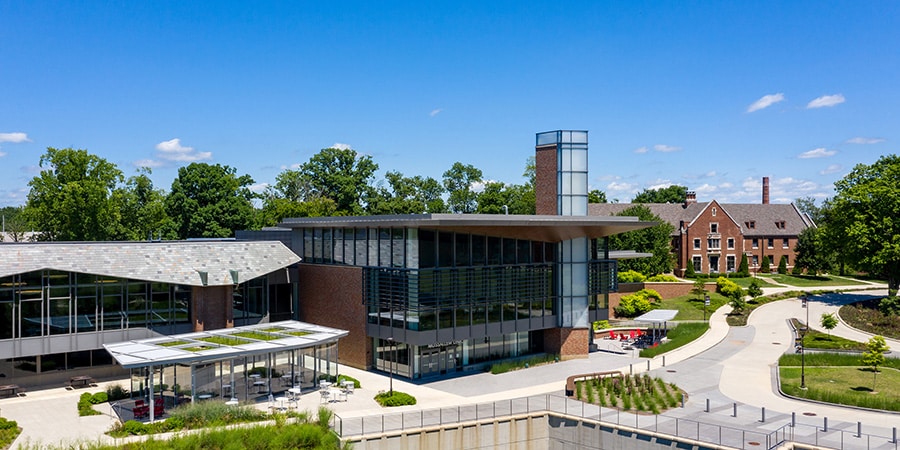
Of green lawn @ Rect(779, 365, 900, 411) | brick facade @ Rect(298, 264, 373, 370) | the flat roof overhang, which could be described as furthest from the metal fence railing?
brick facade @ Rect(298, 264, 373, 370)

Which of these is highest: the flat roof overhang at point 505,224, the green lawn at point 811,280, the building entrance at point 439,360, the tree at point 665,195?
the tree at point 665,195

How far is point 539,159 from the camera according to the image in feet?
144

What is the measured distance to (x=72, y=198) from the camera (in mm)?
59812

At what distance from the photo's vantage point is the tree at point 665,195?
124812 millimetres

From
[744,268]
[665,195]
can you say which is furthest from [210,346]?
[665,195]

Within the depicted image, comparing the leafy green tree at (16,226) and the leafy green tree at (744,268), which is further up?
the leafy green tree at (16,226)

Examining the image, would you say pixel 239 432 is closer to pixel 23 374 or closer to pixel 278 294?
pixel 23 374

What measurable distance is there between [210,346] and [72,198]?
116 feet

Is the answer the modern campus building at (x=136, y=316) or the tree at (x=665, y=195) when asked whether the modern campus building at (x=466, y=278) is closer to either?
the modern campus building at (x=136, y=316)

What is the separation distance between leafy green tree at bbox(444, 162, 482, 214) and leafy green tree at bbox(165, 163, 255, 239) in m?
40.5

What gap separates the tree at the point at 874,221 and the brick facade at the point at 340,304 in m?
41.1

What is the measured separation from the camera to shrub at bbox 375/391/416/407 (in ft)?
102

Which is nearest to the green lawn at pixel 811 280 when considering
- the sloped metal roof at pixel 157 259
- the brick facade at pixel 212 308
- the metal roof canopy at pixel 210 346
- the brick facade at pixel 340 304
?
the brick facade at pixel 340 304

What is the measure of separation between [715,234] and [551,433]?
2264 inches
